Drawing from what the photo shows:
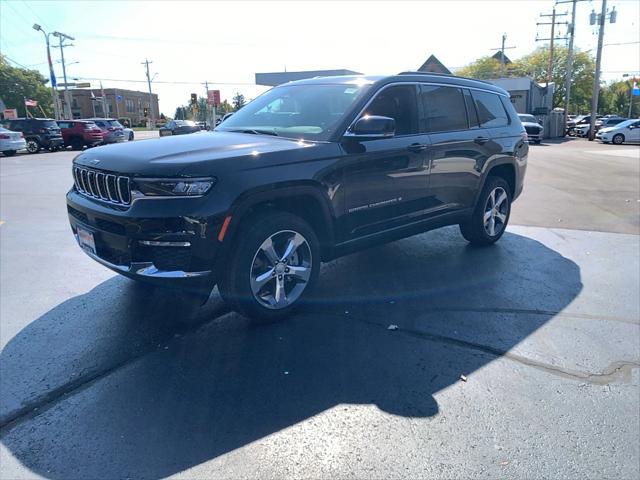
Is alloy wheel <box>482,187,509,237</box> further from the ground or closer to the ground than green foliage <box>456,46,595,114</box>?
closer to the ground

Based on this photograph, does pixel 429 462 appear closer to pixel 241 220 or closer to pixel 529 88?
pixel 241 220

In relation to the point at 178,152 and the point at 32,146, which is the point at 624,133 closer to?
the point at 32,146

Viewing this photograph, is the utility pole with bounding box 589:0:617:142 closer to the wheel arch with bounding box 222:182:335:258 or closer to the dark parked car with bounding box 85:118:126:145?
the dark parked car with bounding box 85:118:126:145

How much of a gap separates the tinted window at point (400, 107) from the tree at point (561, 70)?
2443 inches

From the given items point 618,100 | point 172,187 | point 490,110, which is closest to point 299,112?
point 172,187

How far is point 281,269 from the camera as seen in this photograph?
396 centimetres

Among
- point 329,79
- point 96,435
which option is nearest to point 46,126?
point 329,79

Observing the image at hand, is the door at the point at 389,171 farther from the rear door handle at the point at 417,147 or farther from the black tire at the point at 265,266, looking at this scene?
the black tire at the point at 265,266

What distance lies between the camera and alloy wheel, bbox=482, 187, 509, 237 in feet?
20.6

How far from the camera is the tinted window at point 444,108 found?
5113mm

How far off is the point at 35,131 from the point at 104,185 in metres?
25.7

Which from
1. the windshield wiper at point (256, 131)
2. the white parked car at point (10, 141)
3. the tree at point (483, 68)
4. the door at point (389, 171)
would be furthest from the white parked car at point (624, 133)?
the tree at point (483, 68)

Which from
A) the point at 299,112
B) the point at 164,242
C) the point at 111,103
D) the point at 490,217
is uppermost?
the point at 111,103

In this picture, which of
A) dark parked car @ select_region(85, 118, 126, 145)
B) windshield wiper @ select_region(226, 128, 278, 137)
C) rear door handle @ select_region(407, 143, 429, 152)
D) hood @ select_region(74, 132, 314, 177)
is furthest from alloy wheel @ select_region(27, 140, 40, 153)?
rear door handle @ select_region(407, 143, 429, 152)
